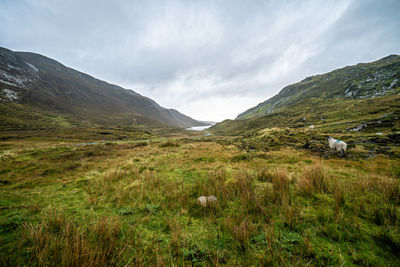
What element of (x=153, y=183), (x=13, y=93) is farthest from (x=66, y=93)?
(x=153, y=183)

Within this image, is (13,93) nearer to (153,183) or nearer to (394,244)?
(153,183)

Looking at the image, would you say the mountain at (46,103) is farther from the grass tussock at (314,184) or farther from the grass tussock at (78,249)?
the grass tussock at (314,184)

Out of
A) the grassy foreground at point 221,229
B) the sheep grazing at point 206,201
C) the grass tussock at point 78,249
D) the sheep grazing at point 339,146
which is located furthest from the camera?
the sheep grazing at point 339,146

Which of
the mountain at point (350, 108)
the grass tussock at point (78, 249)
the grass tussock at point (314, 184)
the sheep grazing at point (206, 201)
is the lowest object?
the sheep grazing at point (206, 201)

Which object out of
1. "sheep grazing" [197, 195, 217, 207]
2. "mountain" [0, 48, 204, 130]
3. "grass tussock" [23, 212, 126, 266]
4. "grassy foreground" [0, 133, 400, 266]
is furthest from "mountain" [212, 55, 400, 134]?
"mountain" [0, 48, 204, 130]

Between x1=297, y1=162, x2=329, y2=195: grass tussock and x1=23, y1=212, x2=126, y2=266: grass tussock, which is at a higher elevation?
x1=23, y1=212, x2=126, y2=266: grass tussock

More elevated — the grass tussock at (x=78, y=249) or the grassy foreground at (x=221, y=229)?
the grass tussock at (x=78, y=249)

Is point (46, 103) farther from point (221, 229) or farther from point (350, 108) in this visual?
point (350, 108)

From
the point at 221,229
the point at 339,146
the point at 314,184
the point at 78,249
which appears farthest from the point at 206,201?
the point at 339,146

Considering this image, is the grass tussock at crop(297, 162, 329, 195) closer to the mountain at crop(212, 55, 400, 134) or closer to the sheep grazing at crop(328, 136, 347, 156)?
the sheep grazing at crop(328, 136, 347, 156)

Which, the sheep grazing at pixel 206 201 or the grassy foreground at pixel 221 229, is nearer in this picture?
the grassy foreground at pixel 221 229

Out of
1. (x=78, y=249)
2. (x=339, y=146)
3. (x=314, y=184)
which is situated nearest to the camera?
(x=78, y=249)

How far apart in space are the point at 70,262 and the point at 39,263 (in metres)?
0.47

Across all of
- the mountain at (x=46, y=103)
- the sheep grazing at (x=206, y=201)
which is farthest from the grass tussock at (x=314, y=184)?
the mountain at (x=46, y=103)
